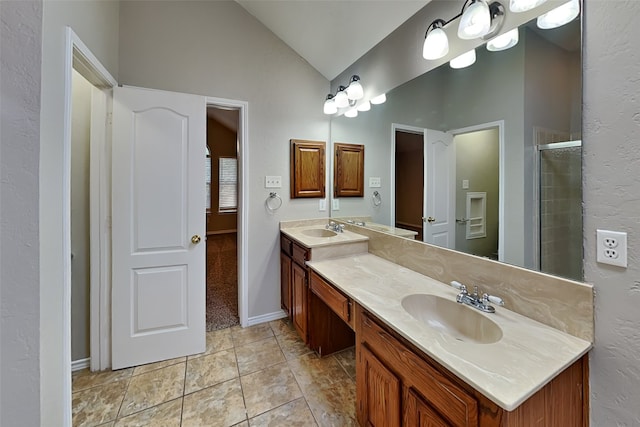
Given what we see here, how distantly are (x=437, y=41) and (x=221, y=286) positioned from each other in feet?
11.5

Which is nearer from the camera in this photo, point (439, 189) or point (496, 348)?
point (496, 348)

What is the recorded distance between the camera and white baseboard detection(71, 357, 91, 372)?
72.3 inches

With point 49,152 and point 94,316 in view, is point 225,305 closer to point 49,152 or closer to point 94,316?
point 94,316

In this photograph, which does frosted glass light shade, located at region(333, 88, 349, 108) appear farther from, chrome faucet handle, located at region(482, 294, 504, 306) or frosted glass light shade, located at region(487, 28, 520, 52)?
chrome faucet handle, located at region(482, 294, 504, 306)

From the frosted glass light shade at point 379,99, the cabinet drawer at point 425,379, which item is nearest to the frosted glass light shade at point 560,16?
the frosted glass light shade at point 379,99

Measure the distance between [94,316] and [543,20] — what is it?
310cm

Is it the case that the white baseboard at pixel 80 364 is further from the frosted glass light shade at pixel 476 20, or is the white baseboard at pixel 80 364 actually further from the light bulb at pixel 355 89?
the frosted glass light shade at pixel 476 20

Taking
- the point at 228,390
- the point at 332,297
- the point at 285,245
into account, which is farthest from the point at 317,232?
the point at 228,390

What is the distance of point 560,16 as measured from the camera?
99 cm

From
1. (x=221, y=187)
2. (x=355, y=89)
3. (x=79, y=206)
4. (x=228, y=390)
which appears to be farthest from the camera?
(x=221, y=187)

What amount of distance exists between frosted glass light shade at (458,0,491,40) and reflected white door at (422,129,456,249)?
495 millimetres

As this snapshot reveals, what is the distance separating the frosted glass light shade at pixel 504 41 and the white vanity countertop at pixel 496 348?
121 cm

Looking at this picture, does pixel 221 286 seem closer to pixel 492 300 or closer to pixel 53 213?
pixel 53 213

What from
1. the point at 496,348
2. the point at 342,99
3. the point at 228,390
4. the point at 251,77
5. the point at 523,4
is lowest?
the point at 228,390
